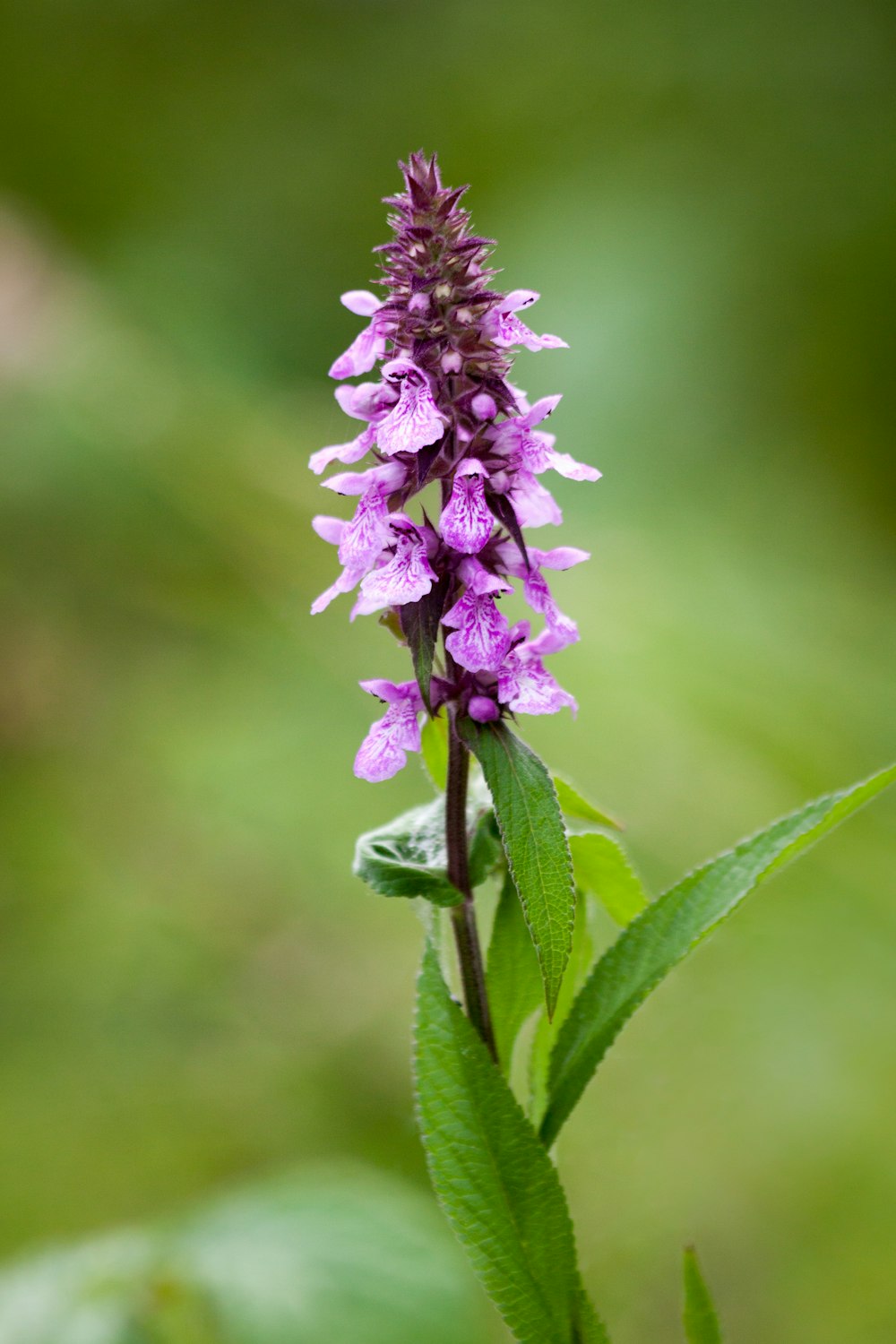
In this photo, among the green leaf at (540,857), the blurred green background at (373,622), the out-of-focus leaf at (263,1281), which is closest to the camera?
the green leaf at (540,857)

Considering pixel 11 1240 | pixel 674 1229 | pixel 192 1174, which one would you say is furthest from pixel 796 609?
pixel 11 1240

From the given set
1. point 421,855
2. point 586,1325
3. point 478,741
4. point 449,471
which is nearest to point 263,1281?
point 586,1325

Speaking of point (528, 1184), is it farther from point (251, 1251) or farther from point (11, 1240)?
point (11, 1240)

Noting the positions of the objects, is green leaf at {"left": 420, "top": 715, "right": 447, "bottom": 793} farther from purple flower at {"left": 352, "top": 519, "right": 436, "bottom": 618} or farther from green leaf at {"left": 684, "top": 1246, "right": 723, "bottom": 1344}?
green leaf at {"left": 684, "top": 1246, "right": 723, "bottom": 1344}

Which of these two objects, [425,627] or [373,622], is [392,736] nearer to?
[425,627]

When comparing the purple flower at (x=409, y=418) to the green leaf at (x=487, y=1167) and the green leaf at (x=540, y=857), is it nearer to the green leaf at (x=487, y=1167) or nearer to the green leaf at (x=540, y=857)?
the green leaf at (x=540, y=857)

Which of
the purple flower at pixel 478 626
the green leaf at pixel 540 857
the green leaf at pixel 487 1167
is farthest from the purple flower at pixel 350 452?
the green leaf at pixel 487 1167

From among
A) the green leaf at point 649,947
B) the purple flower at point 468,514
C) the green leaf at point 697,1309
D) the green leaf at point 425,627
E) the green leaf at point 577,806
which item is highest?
the purple flower at point 468,514
